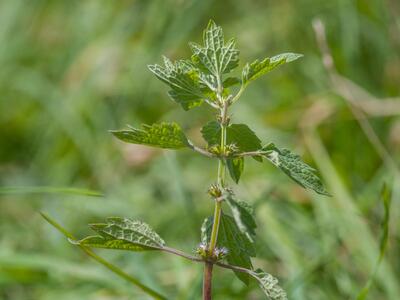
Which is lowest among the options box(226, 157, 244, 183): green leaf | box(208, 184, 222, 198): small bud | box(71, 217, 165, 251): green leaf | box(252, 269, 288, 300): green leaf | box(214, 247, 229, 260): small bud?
box(252, 269, 288, 300): green leaf

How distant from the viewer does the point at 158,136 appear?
2.92 feet

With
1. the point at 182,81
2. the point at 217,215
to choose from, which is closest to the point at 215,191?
the point at 217,215

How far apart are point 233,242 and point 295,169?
12cm

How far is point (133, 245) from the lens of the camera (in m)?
0.90

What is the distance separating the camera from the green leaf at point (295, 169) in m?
0.85

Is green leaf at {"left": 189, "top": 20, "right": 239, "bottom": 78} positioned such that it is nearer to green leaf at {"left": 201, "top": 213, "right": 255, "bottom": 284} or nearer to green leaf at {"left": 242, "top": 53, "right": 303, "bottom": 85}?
green leaf at {"left": 242, "top": 53, "right": 303, "bottom": 85}

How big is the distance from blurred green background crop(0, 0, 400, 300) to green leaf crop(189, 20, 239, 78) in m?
0.68

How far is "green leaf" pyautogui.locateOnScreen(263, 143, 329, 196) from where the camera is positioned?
33.4 inches

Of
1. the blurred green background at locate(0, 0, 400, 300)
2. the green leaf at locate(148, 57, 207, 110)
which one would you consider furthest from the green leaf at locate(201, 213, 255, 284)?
the blurred green background at locate(0, 0, 400, 300)

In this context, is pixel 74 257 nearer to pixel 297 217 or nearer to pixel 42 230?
pixel 42 230

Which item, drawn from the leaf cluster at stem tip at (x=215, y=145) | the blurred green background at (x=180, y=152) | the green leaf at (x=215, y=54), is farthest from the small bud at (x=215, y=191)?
the blurred green background at (x=180, y=152)

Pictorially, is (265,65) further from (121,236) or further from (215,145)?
(121,236)

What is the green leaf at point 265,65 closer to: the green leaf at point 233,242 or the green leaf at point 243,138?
the green leaf at point 243,138

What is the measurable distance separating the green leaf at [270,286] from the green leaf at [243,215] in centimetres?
6
